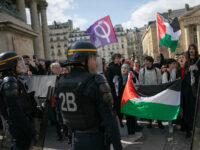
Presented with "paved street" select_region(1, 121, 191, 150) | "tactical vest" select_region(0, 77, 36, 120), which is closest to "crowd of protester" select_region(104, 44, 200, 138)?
"paved street" select_region(1, 121, 191, 150)

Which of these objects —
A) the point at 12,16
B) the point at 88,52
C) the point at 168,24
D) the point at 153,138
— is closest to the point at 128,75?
the point at 153,138

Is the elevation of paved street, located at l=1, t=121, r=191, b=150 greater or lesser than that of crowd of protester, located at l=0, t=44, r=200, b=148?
lesser

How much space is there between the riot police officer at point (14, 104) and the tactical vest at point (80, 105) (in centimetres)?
116

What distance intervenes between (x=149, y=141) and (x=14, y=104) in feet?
10.8

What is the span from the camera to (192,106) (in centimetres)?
513

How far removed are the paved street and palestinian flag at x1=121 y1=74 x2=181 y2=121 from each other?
524mm

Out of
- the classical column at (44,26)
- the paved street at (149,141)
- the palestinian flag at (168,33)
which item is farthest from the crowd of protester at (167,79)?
the classical column at (44,26)

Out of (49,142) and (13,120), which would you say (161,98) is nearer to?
(49,142)

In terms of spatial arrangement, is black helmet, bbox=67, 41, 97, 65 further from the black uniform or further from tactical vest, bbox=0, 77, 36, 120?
tactical vest, bbox=0, 77, 36, 120

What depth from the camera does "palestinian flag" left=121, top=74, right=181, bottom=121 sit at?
5.20 meters

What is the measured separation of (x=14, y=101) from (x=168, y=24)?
5.94m

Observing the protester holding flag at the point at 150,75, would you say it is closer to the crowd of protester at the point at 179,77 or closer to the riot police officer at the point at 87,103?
the crowd of protester at the point at 179,77

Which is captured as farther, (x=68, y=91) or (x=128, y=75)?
(x=128, y=75)

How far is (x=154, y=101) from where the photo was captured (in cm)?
530
